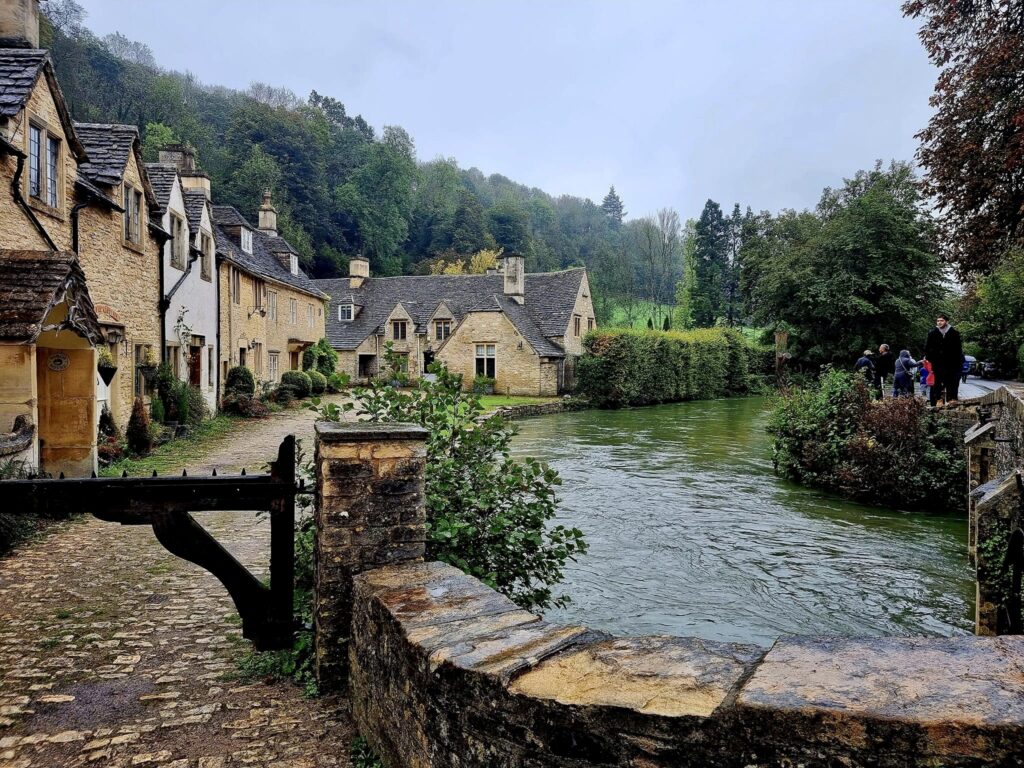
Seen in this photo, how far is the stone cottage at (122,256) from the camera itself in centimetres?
1492

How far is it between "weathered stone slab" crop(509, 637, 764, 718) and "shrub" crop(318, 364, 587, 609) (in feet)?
7.48

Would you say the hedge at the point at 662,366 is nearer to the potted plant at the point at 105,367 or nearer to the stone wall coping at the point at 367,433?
the potted plant at the point at 105,367

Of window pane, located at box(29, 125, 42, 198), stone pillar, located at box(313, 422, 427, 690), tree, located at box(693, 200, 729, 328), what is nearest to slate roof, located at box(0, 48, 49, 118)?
window pane, located at box(29, 125, 42, 198)

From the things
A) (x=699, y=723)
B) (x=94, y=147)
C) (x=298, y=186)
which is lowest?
(x=699, y=723)

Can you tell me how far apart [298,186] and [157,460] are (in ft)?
214

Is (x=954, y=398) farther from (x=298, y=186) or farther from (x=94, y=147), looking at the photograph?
(x=298, y=186)

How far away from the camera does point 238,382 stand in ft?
85.3

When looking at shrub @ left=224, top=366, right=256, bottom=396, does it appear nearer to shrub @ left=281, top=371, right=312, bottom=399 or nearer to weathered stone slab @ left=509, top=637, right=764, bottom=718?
shrub @ left=281, top=371, right=312, bottom=399

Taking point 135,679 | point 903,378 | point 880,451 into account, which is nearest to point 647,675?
point 135,679

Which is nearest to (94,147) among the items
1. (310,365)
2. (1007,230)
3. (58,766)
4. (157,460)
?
(157,460)

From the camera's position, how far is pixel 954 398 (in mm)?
15648

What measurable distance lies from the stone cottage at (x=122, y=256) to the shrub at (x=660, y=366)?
2454 centimetres

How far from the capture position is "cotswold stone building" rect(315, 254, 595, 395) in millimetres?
41966

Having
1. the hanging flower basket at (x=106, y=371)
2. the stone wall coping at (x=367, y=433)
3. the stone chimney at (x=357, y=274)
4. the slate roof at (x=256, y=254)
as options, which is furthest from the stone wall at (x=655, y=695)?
the stone chimney at (x=357, y=274)
